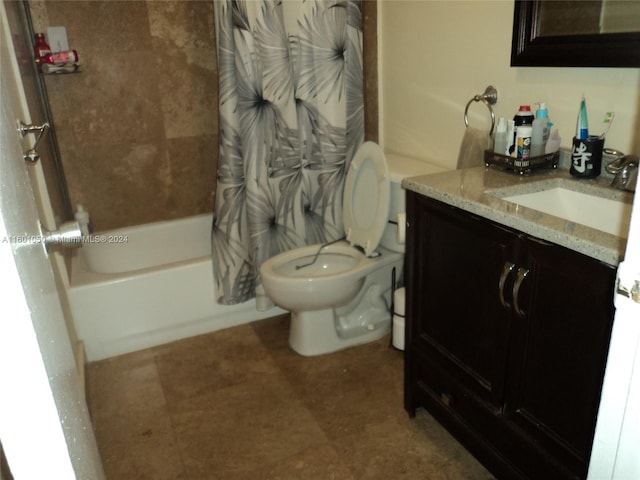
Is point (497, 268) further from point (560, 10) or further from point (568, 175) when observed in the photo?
point (560, 10)

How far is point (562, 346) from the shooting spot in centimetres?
118

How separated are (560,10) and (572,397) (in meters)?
1.10

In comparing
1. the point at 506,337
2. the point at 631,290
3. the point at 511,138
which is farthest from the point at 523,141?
the point at 631,290

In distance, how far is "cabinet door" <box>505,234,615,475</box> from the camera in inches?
42.8

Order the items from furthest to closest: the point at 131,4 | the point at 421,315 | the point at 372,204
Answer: the point at 131,4 → the point at 372,204 → the point at 421,315

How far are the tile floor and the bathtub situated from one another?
0.28 ft

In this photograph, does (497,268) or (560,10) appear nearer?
(497,268)

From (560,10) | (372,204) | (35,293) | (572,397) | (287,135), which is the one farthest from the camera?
(287,135)

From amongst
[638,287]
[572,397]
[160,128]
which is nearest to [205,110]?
[160,128]

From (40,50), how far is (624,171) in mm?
2467

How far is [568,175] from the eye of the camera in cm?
153

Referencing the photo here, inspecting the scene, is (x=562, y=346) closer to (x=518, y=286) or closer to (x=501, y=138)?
(x=518, y=286)

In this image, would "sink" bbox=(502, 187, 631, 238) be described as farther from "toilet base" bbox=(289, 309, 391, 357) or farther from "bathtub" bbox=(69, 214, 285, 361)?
"bathtub" bbox=(69, 214, 285, 361)

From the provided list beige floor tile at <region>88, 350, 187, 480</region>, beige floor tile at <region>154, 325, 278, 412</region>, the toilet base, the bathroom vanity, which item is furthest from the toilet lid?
beige floor tile at <region>88, 350, 187, 480</region>
